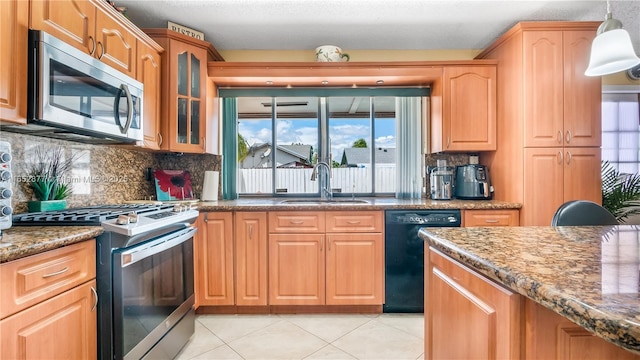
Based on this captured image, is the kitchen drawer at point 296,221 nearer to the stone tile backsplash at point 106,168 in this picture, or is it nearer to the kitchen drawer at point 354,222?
the kitchen drawer at point 354,222

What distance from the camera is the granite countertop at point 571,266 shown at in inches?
19.2

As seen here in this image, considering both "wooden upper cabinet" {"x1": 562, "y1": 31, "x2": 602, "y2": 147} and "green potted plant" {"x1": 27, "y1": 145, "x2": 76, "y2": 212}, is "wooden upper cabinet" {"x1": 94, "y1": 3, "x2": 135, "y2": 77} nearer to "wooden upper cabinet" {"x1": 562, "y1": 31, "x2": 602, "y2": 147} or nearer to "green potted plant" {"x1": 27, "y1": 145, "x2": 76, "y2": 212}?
"green potted plant" {"x1": 27, "y1": 145, "x2": 76, "y2": 212}

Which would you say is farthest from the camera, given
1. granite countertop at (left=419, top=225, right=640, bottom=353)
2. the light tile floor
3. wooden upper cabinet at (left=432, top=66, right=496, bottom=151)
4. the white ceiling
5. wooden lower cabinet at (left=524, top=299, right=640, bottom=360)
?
wooden upper cabinet at (left=432, top=66, right=496, bottom=151)

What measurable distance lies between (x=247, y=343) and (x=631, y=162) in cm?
424

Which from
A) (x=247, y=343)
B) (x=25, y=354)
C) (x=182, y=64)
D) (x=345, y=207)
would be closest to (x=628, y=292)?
(x=25, y=354)

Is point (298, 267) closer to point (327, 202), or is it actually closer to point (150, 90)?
point (327, 202)

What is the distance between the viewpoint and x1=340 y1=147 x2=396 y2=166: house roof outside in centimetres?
312

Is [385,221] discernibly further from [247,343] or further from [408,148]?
[247,343]

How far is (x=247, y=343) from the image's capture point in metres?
2.06

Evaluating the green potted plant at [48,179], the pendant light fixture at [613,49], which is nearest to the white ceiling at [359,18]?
the pendant light fixture at [613,49]

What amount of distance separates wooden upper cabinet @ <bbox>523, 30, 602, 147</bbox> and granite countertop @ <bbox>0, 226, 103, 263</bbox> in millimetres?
2883

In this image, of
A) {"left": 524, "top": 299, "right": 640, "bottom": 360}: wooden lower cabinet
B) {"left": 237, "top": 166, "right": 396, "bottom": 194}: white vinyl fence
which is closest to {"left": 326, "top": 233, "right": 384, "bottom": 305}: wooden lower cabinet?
{"left": 237, "top": 166, "right": 396, "bottom": 194}: white vinyl fence

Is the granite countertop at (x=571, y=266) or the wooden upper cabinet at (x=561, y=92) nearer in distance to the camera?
the granite countertop at (x=571, y=266)

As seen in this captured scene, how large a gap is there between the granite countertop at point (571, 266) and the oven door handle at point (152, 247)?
52.6 inches
